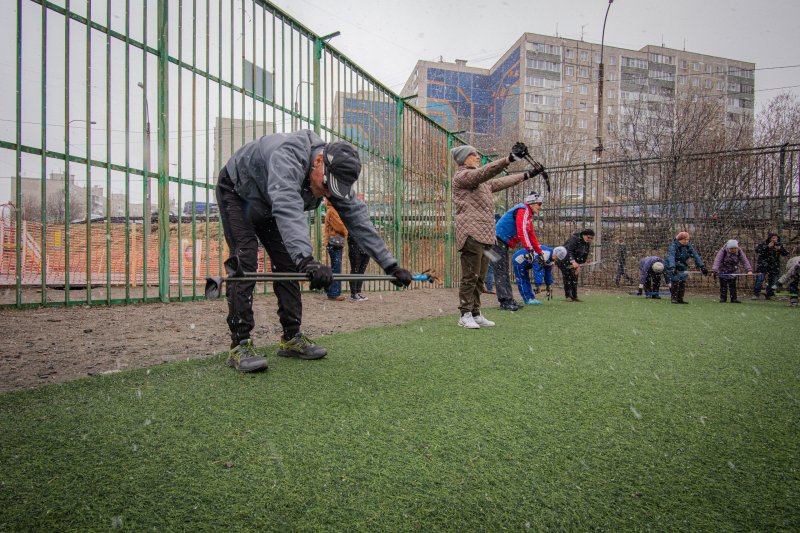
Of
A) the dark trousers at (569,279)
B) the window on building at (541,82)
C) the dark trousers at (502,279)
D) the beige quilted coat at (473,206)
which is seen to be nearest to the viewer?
the beige quilted coat at (473,206)

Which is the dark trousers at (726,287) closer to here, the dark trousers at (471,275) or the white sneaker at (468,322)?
the dark trousers at (471,275)

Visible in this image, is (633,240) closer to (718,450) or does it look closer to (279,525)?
(718,450)

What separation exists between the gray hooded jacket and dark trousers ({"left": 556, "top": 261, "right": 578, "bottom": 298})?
6.39 metres

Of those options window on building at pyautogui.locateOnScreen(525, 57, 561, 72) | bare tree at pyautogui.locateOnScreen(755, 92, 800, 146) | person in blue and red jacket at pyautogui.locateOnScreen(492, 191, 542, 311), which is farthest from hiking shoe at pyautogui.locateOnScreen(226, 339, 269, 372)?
window on building at pyautogui.locateOnScreen(525, 57, 561, 72)

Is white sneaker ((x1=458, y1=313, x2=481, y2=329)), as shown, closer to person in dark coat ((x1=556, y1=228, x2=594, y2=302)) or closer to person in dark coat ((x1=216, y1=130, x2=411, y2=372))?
person in dark coat ((x1=216, y1=130, x2=411, y2=372))

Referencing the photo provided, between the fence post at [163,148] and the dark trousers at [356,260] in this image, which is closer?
the fence post at [163,148]

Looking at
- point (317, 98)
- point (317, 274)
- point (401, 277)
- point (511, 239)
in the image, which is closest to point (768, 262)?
point (511, 239)

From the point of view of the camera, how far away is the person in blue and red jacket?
6305mm

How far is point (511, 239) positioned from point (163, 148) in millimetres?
4882

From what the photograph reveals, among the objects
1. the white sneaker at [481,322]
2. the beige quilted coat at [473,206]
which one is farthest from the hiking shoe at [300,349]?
the beige quilted coat at [473,206]

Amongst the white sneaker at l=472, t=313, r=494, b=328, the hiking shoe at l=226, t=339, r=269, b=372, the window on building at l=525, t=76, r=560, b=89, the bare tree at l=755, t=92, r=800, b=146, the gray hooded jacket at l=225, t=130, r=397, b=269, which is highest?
the window on building at l=525, t=76, r=560, b=89

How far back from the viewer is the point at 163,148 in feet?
16.3

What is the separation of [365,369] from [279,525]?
64.4 inches

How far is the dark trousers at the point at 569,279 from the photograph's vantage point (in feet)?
27.3
